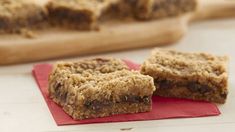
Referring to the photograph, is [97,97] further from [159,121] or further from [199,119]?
[199,119]

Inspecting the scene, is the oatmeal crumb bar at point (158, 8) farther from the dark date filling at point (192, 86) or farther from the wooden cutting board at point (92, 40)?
the dark date filling at point (192, 86)

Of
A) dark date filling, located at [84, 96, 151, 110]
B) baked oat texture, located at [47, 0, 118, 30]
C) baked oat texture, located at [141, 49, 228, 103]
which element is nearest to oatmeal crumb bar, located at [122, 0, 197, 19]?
baked oat texture, located at [47, 0, 118, 30]


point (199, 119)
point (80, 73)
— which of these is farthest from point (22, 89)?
point (199, 119)

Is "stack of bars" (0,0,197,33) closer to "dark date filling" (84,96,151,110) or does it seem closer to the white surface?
the white surface

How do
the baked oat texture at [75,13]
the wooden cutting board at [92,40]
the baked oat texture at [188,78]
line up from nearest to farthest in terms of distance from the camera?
1. the baked oat texture at [188,78]
2. the wooden cutting board at [92,40]
3. the baked oat texture at [75,13]

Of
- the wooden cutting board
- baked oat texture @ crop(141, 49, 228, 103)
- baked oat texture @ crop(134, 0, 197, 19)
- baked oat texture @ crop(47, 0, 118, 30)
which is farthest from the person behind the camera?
baked oat texture @ crop(134, 0, 197, 19)

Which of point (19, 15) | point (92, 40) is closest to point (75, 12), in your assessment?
point (92, 40)

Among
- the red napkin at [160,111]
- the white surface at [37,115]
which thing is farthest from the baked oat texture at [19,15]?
the red napkin at [160,111]
